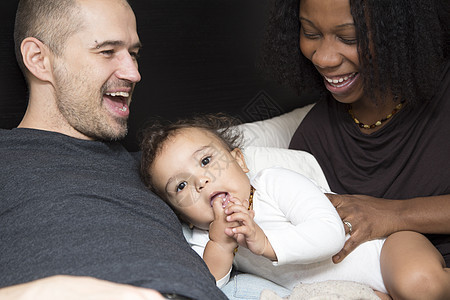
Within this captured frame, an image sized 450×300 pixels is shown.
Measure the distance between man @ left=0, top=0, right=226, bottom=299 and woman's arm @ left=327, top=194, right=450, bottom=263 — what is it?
52cm

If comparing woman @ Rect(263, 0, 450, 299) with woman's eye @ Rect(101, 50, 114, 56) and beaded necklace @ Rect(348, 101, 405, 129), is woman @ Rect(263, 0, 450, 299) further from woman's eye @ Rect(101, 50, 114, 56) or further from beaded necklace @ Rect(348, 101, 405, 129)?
woman's eye @ Rect(101, 50, 114, 56)

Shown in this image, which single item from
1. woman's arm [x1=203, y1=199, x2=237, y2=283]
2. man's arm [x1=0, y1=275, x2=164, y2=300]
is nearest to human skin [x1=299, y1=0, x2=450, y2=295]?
woman's arm [x1=203, y1=199, x2=237, y2=283]

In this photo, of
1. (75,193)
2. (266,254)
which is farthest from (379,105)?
(75,193)

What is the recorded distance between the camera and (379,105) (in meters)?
1.77

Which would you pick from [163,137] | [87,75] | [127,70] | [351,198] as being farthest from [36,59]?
[351,198]

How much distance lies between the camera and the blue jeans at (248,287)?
1505 mm

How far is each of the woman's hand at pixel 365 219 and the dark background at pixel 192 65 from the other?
2.70 ft

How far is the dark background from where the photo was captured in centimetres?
179

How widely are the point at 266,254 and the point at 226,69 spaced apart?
1.14 meters

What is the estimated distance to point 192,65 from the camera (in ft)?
7.18

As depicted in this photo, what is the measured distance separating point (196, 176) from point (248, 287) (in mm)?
365

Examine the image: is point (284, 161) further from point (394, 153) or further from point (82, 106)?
point (82, 106)

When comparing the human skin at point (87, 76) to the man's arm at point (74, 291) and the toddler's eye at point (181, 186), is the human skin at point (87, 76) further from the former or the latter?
the man's arm at point (74, 291)

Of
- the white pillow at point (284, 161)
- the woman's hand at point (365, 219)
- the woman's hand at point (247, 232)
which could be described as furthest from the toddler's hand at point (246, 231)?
the white pillow at point (284, 161)
